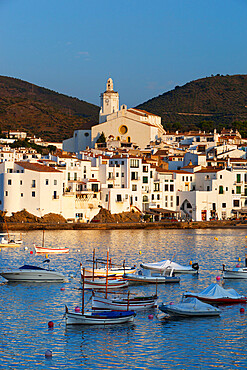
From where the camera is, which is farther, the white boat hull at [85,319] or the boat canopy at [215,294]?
the boat canopy at [215,294]

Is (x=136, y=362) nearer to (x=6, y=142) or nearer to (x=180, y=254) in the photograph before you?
Answer: (x=180, y=254)

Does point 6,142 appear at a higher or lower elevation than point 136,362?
higher

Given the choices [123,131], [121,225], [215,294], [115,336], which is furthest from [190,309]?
[123,131]

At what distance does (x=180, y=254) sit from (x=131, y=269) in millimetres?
14420

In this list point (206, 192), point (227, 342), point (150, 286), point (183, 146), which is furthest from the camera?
point (183, 146)

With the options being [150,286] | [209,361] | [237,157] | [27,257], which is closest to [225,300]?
[150,286]

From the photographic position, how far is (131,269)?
38844mm

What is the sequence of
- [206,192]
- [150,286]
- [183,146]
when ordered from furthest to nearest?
1. [183,146]
2. [206,192]
3. [150,286]

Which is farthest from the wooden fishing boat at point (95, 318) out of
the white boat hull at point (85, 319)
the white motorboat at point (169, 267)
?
the white motorboat at point (169, 267)

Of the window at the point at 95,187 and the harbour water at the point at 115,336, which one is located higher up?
the window at the point at 95,187

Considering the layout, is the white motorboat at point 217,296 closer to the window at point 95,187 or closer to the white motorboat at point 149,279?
the white motorboat at point 149,279

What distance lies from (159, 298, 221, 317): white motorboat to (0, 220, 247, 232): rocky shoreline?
39.8m

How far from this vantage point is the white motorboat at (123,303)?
1099 inches

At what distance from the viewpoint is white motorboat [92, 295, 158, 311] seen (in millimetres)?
27922
